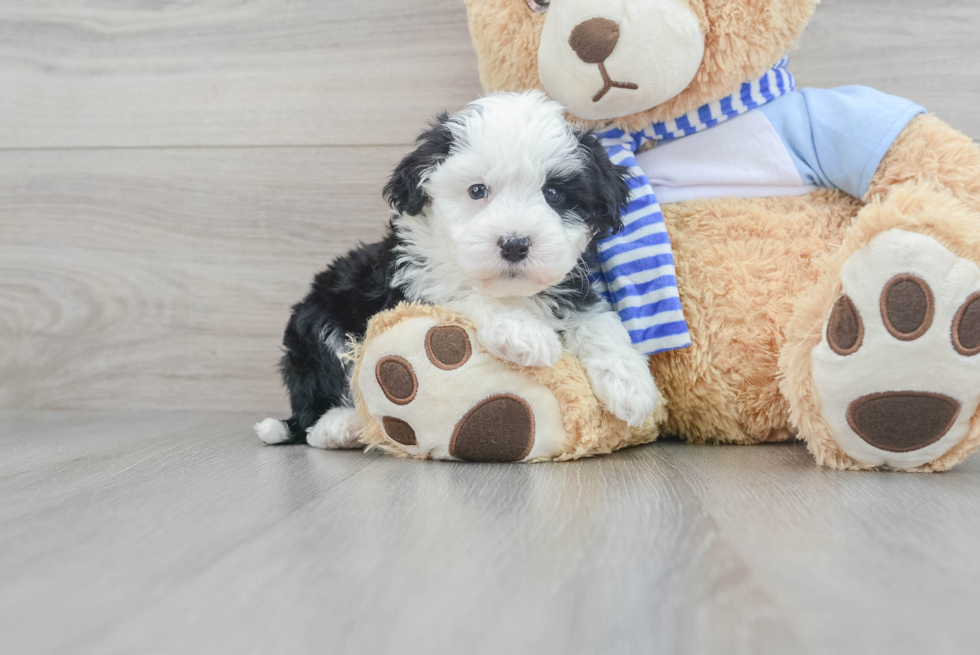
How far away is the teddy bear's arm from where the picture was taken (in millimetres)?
1085

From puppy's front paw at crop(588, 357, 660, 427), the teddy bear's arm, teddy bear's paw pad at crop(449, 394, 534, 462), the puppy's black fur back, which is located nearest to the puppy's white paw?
the puppy's black fur back

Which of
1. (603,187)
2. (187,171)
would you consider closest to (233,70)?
(187,171)

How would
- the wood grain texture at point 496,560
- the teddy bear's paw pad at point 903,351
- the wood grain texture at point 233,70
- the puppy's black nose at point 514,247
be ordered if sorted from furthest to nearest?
the wood grain texture at point 233,70 < the puppy's black nose at point 514,247 < the teddy bear's paw pad at point 903,351 < the wood grain texture at point 496,560

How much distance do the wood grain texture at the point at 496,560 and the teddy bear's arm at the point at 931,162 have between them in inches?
16.3

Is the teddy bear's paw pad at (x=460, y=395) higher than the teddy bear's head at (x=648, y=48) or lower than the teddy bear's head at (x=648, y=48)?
lower

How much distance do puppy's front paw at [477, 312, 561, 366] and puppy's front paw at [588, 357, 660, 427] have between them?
75 millimetres

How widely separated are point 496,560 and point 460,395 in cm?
39

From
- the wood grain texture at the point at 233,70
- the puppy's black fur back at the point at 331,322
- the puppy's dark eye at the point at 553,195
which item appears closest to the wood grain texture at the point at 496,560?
the puppy's black fur back at the point at 331,322

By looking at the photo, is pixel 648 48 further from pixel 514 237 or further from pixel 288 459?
pixel 288 459

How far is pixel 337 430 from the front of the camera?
1.28m

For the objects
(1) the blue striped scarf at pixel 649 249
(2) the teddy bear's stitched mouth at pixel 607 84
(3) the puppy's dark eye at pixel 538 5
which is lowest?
(1) the blue striped scarf at pixel 649 249

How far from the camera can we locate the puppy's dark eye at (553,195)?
41.5 inches

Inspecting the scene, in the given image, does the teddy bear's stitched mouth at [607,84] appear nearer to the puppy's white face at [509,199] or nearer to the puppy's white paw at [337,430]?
the puppy's white face at [509,199]

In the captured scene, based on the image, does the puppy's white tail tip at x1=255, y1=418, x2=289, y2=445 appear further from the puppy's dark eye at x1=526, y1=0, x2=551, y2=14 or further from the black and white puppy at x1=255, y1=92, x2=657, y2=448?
the puppy's dark eye at x1=526, y1=0, x2=551, y2=14
